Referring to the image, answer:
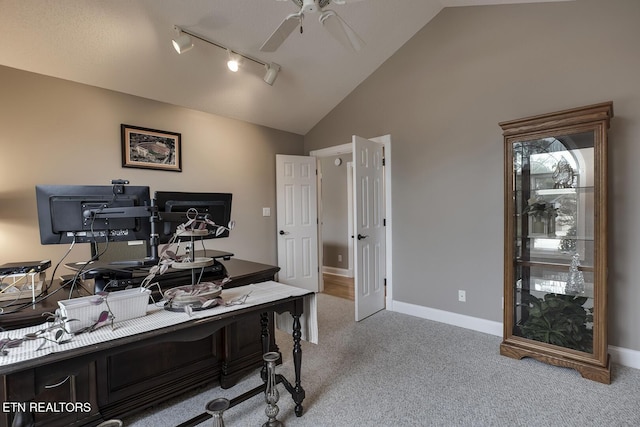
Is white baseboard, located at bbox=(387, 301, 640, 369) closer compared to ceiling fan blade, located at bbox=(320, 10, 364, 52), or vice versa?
ceiling fan blade, located at bbox=(320, 10, 364, 52)

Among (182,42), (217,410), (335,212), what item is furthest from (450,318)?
(182,42)

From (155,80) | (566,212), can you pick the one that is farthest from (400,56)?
(155,80)

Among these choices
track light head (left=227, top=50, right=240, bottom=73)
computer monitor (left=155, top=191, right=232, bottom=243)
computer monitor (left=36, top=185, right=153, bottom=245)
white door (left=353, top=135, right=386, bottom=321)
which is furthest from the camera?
white door (left=353, top=135, right=386, bottom=321)

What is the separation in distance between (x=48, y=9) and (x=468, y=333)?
4.38 metres

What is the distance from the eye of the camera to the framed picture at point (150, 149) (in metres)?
3.08

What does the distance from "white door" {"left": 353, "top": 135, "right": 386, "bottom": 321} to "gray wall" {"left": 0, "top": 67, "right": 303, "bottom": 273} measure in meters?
1.56

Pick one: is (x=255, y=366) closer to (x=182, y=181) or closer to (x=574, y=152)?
(x=182, y=181)

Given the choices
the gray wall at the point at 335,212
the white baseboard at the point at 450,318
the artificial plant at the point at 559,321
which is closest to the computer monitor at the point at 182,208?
the white baseboard at the point at 450,318

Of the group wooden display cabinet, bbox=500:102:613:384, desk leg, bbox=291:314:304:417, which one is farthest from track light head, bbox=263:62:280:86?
desk leg, bbox=291:314:304:417

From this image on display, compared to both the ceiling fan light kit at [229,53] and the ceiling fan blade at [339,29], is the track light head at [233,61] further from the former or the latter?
the ceiling fan blade at [339,29]

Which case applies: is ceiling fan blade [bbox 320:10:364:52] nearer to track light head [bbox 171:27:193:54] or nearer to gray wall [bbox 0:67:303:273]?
track light head [bbox 171:27:193:54]

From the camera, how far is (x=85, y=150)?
285cm

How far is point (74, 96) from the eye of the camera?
278cm

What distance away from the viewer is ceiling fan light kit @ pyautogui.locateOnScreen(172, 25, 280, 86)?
97.3 inches
